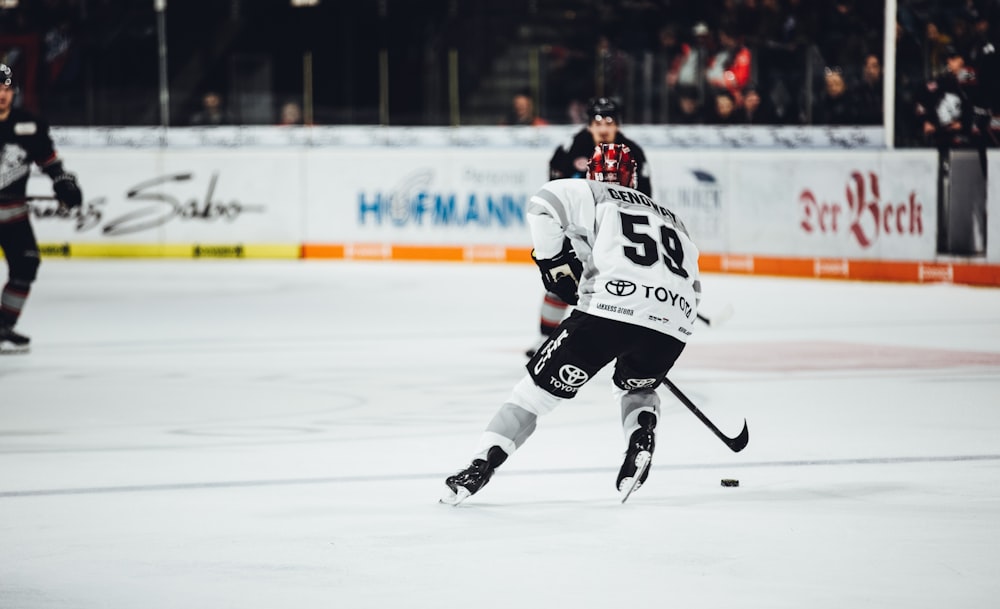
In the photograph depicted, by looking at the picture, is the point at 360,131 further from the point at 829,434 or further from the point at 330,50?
the point at 829,434

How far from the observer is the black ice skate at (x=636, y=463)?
16.5 ft

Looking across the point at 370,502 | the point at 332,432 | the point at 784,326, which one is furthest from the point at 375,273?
the point at 370,502

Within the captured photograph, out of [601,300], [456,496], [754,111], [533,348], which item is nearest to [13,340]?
[533,348]

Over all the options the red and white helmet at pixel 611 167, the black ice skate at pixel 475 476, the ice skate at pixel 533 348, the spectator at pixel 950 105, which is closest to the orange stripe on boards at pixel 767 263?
the spectator at pixel 950 105

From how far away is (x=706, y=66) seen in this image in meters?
15.1

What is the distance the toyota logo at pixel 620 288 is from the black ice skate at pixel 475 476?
0.62 metres

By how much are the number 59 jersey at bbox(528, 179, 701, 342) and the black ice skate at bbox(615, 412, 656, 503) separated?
35 cm

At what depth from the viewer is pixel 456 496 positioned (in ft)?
16.7

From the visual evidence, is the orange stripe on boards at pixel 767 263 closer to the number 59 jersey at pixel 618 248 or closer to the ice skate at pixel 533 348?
the ice skate at pixel 533 348

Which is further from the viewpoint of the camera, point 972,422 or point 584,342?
point 972,422

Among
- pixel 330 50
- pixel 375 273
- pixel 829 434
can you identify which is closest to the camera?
pixel 829 434

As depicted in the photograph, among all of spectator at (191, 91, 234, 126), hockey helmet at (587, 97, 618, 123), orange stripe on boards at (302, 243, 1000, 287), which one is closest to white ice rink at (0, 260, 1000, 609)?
hockey helmet at (587, 97, 618, 123)

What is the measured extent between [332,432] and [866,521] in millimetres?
2651

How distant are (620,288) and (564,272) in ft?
0.63
